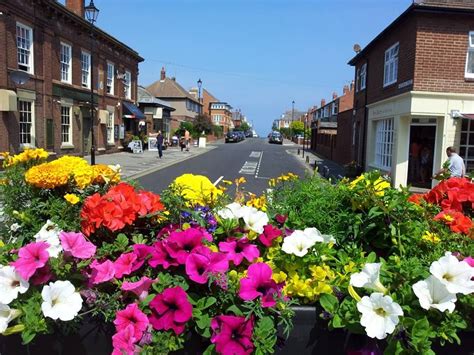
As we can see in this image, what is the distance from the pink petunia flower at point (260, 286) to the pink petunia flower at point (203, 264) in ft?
0.41

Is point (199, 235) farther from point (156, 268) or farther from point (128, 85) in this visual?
point (128, 85)

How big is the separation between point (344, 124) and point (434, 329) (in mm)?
28806

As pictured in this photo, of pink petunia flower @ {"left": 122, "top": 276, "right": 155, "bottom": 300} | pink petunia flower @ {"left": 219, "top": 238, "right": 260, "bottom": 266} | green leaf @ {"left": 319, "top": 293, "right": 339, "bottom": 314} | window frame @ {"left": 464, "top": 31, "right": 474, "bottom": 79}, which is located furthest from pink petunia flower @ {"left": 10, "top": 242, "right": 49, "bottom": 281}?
window frame @ {"left": 464, "top": 31, "right": 474, "bottom": 79}

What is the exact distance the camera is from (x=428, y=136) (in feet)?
63.0

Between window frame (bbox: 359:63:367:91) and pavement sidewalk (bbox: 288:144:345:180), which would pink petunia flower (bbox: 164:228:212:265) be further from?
window frame (bbox: 359:63:367:91)

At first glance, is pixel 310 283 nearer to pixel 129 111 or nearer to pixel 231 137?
pixel 129 111

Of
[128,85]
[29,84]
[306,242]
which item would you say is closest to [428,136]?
[29,84]

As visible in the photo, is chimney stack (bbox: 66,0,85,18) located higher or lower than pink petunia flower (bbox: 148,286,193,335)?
higher

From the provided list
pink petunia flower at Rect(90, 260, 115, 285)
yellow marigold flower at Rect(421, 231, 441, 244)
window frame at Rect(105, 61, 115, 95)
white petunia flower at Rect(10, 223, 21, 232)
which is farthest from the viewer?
window frame at Rect(105, 61, 115, 95)

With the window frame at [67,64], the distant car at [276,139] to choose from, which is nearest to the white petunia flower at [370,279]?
the window frame at [67,64]

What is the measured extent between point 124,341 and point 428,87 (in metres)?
16.7

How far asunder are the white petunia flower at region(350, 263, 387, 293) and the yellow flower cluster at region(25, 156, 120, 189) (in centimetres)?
179

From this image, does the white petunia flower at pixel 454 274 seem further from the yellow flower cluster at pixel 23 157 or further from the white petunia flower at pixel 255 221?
the yellow flower cluster at pixel 23 157

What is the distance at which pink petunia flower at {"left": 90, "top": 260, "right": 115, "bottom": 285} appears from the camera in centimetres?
224
